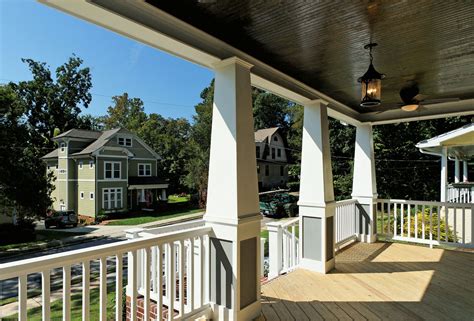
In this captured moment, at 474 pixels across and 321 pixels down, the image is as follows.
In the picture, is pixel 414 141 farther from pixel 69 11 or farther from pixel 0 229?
pixel 0 229

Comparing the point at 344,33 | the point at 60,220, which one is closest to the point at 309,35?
the point at 344,33

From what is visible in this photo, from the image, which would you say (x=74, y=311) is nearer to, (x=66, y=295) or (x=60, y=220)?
(x=66, y=295)

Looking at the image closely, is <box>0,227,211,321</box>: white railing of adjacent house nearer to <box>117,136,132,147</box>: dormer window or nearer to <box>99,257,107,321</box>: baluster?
<box>99,257,107,321</box>: baluster

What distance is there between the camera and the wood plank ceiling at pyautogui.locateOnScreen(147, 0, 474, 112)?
1981 millimetres

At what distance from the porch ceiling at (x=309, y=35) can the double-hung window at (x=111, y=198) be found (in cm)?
1394

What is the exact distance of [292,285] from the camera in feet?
11.4

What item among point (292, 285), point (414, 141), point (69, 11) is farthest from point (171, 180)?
point (69, 11)

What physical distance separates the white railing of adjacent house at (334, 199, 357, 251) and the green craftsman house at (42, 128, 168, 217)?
13132 millimetres

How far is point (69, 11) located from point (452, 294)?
4.90 meters

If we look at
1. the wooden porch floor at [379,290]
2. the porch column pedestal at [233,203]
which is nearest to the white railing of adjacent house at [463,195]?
the wooden porch floor at [379,290]

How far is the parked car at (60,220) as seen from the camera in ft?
36.0

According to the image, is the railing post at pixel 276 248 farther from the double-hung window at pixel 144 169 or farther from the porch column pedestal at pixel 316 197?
the double-hung window at pixel 144 169

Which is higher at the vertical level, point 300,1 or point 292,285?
point 300,1

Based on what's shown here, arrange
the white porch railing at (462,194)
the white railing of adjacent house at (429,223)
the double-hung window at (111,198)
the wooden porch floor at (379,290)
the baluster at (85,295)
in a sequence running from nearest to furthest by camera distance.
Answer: the baluster at (85,295)
the wooden porch floor at (379,290)
the white railing of adjacent house at (429,223)
the white porch railing at (462,194)
the double-hung window at (111,198)
